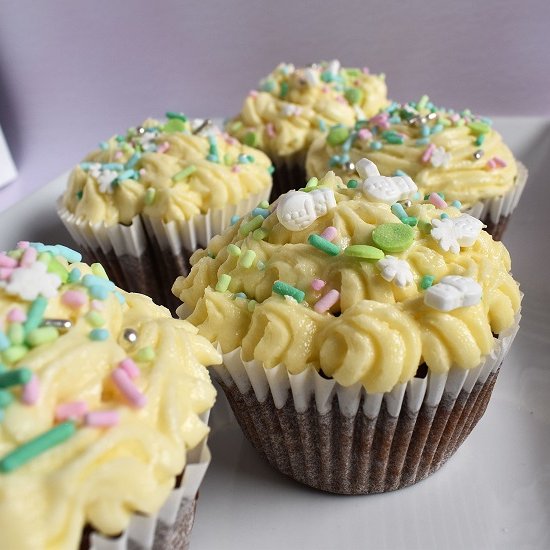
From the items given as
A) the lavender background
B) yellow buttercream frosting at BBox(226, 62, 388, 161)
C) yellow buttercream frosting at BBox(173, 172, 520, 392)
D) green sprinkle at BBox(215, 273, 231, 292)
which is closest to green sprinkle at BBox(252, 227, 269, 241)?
yellow buttercream frosting at BBox(173, 172, 520, 392)

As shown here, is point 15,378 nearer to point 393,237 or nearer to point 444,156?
point 393,237

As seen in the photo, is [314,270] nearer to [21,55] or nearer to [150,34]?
[150,34]

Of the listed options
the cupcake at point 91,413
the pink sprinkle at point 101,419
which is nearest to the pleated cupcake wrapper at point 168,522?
the cupcake at point 91,413

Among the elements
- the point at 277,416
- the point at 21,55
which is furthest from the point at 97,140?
the point at 277,416

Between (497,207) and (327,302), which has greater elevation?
(327,302)

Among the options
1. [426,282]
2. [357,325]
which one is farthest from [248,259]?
[426,282]

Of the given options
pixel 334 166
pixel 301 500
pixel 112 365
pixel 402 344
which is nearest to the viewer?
pixel 112 365

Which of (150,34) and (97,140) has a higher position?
(150,34)
